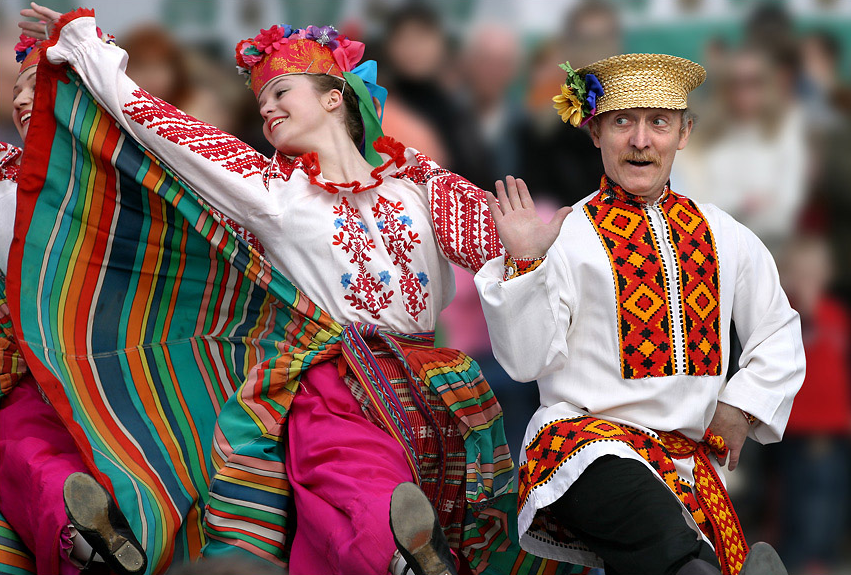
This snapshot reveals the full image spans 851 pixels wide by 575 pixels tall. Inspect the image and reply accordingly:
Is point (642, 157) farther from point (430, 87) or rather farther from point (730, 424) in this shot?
point (430, 87)

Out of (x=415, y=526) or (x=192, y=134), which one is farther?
(x=192, y=134)

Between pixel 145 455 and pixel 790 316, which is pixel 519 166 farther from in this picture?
pixel 145 455

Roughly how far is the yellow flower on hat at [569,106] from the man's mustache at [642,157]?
6.7 inches

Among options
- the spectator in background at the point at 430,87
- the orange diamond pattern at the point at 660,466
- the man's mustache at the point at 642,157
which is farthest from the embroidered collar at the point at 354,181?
the spectator in background at the point at 430,87

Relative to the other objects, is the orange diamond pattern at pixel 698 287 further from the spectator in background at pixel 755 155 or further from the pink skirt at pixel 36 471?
the pink skirt at pixel 36 471

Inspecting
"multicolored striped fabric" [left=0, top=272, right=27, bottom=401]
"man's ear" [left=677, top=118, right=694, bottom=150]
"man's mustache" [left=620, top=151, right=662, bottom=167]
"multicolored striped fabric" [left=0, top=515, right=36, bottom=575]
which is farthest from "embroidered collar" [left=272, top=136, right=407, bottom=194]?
"multicolored striped fabric" [left=0, top=515, right=36, bottom=575]

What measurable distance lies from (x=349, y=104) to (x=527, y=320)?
1.19 m

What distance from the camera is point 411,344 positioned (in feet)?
10.4

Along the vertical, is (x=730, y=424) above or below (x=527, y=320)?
below

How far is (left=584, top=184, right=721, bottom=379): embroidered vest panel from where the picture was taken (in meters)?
2.77

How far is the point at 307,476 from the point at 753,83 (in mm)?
2938

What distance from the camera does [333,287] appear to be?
314 cm

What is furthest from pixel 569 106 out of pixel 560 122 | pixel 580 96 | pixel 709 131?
pixel 709 131

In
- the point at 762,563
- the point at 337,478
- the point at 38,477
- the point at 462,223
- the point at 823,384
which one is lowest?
the point at 38,477
